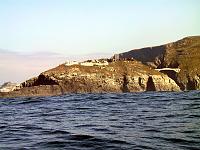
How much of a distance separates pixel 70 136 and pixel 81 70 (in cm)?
12908

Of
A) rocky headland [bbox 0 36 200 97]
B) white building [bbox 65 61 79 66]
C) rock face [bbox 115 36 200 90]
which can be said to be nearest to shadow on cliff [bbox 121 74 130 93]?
rocky headland [bbox 0 36 200 97]

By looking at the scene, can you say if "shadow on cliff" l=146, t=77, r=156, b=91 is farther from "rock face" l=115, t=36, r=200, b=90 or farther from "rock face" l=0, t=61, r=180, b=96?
"rock face" l=115, t=36, r=200, b=90

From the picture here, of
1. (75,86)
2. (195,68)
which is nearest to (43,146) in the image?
(75,86)

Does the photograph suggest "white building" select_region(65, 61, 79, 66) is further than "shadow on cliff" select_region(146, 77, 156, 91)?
Yes

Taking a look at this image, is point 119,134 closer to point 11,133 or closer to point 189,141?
point 189,141

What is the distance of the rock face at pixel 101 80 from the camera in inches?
5349

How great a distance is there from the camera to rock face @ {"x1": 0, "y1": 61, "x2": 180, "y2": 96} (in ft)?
446

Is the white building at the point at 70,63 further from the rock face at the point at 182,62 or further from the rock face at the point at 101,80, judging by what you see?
the rock face at the point at 182,62

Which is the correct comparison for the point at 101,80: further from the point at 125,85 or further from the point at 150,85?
the point at 150,85

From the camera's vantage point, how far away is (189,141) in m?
13.8

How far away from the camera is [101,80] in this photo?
140000 mm

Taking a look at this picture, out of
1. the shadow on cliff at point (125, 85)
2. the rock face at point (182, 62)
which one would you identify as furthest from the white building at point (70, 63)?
the rock face at point (182, 62)

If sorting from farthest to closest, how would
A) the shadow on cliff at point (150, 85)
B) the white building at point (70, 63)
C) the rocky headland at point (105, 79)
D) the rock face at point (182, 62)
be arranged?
the rock face at point (182, 62) → the white building at point (70, 63) → the shadow on cliff at point (150, 85) → the rocky headland at point (105, 79)

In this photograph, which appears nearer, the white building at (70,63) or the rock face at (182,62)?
the white building at (70,63)
